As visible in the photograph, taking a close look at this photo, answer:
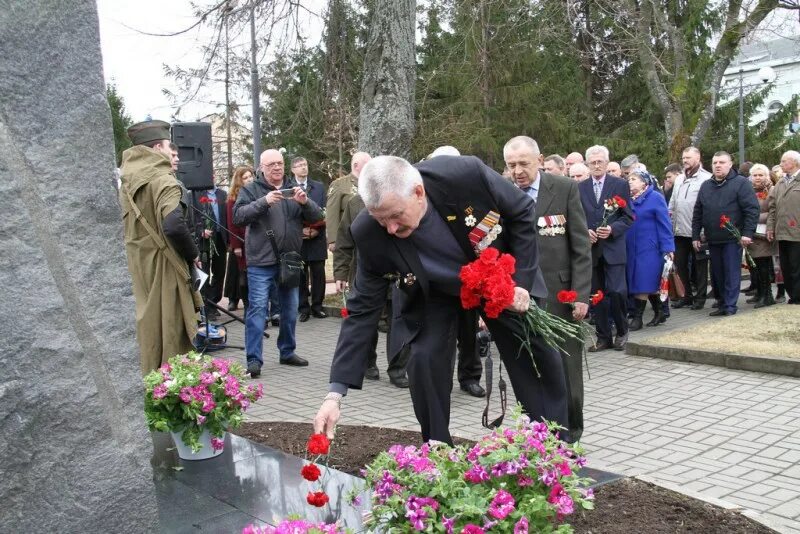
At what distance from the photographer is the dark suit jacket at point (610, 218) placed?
8.63m

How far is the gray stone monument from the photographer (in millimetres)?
2482

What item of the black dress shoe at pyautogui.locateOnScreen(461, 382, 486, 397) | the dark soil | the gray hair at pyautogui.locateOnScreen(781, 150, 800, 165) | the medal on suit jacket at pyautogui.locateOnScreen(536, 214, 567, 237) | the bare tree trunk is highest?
the bare tree trunk

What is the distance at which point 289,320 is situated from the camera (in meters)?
8.13

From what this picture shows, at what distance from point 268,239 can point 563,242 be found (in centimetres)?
342

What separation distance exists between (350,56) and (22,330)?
1005cm

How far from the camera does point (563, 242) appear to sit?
5188mm

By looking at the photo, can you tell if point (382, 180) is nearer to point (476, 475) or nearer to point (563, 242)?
point (476, 475)

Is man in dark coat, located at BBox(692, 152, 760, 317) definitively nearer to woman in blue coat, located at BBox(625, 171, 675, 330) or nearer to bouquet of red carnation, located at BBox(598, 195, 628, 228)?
woman in blue coat, located at BBox(625, 171, 675, 330)

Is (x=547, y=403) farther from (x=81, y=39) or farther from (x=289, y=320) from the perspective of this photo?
(x=289, y=320)

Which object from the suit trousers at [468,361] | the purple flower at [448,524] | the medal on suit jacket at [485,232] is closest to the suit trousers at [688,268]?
the suit trousers at [468,361]

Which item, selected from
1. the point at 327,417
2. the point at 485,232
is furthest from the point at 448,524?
the point at 485,232

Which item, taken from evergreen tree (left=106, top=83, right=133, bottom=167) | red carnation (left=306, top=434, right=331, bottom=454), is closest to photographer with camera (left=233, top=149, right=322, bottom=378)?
red carnation (left=306, top=434, right=331, bottom=454)

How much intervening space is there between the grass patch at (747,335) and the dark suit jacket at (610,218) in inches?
39.4

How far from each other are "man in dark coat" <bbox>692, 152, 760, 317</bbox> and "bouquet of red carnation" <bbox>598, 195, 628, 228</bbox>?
7.87ft
